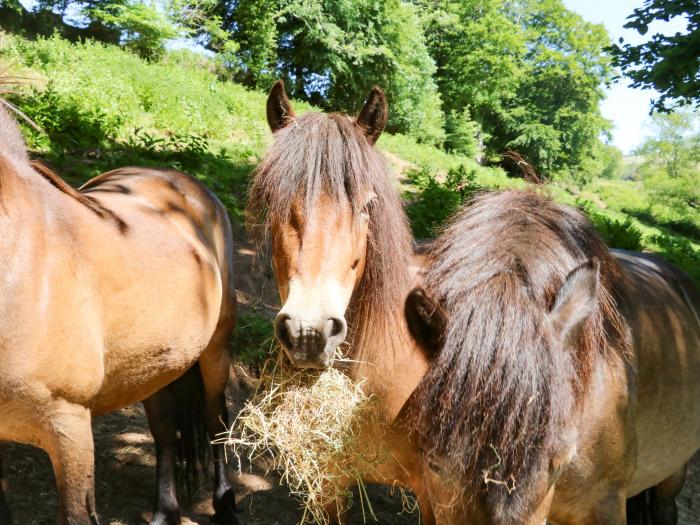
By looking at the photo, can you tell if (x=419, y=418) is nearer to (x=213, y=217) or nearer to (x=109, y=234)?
(x=109, y=234)

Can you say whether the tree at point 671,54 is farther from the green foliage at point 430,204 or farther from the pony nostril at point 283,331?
the pony nostril at point 283,331

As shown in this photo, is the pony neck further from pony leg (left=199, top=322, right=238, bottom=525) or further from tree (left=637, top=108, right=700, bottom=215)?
tree (left=637, top=108, right=700, bottom=215)

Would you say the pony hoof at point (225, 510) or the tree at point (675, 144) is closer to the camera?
the pony hoof at point (225, 510)

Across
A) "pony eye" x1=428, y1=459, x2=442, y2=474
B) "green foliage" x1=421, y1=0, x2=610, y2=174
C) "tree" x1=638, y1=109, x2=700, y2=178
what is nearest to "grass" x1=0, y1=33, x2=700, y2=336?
"pony eye" x1=428, y1=459, x2=442, y2=474

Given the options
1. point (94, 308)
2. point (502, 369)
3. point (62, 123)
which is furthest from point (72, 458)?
point (62, 123)

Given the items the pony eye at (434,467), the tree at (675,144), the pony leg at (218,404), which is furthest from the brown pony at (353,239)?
the tree at (675,144)

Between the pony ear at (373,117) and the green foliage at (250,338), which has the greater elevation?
the pony ear at (373,117)

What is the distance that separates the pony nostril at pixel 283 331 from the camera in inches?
74.8

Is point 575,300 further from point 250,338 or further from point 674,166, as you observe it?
point 674,166

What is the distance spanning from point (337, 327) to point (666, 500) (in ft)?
9.46

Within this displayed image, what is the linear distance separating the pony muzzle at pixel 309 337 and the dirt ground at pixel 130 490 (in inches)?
56.6

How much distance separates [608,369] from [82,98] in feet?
29.4

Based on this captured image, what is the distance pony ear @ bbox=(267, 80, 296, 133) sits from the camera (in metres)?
2.48

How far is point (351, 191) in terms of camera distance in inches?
87.2
